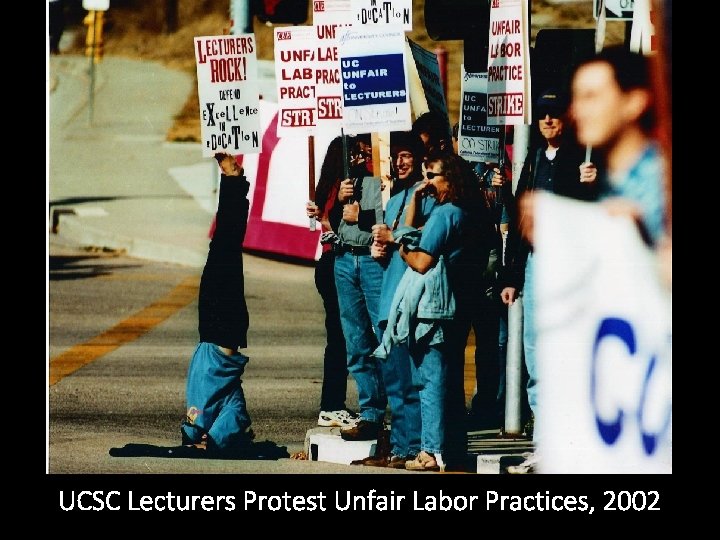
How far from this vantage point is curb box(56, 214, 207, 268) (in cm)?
1719

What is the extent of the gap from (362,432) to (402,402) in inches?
14.2

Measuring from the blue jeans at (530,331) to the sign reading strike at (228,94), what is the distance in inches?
65.7

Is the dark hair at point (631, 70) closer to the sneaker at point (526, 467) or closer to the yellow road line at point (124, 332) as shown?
the sneaker at point (526, 467)

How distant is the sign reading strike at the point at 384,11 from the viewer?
326 inches

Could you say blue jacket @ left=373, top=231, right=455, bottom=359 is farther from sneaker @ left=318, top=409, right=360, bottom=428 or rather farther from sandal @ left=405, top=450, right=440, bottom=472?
sneaker @ left=318, top=409, right=360, bottom=428

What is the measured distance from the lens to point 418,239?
821 cm

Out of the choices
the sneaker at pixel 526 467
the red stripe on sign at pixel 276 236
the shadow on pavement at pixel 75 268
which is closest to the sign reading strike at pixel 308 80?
the sneaker at pixel 526 467

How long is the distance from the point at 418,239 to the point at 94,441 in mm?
2429

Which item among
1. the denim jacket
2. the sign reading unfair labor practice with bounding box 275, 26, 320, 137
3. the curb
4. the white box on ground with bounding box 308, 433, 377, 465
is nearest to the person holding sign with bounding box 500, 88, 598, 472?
the denim jacket

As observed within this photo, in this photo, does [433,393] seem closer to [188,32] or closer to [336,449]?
[336,449]

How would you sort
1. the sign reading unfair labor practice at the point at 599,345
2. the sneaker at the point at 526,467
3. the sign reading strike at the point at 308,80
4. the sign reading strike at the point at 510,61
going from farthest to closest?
1. the sign reading strike at the point at 308,80
2. the sign reading strike at the point at 510,61
3. the sneaker at the point at 526,467
4. the sign reading unfair labor practice at the point at 599,345

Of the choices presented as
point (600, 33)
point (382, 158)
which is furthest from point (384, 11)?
point (600, 33)
